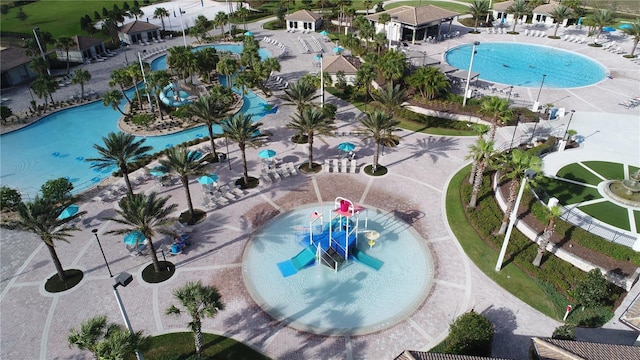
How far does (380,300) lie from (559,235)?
52.2ft

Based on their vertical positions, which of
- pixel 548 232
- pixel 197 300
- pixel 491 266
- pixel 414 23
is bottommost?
pixel 491 266

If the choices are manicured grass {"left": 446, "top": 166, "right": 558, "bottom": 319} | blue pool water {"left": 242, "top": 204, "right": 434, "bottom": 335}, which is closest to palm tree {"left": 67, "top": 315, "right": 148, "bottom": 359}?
blue pool water {"left": 242, "top": 204, "right": 434, "bottom": 335}

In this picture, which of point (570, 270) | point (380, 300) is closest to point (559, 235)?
point (570, 270)

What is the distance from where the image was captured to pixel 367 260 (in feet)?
109

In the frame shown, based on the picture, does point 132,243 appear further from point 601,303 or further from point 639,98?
point 639,98

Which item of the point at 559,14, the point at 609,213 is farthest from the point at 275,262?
the point at 559,14

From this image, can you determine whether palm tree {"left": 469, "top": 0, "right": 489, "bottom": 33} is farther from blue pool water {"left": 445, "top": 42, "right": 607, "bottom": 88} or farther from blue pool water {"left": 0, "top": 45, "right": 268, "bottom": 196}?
blue pool water {"left": 0, "top": 45, "right": 268, "bottom": 196}

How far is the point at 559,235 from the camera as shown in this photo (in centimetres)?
3338

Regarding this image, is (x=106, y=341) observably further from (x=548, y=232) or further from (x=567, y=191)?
(x=567, y=191)

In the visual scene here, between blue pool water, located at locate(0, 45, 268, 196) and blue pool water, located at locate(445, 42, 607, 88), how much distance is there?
39537mm

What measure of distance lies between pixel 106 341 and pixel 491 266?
2686 cm

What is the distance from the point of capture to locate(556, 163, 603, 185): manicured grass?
134ft

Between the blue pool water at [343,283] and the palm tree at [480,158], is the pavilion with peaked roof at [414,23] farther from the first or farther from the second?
the blue pool water at [343,283]

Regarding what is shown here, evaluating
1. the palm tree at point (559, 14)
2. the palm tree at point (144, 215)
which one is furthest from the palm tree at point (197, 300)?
the palm tree at point (559, 14)
